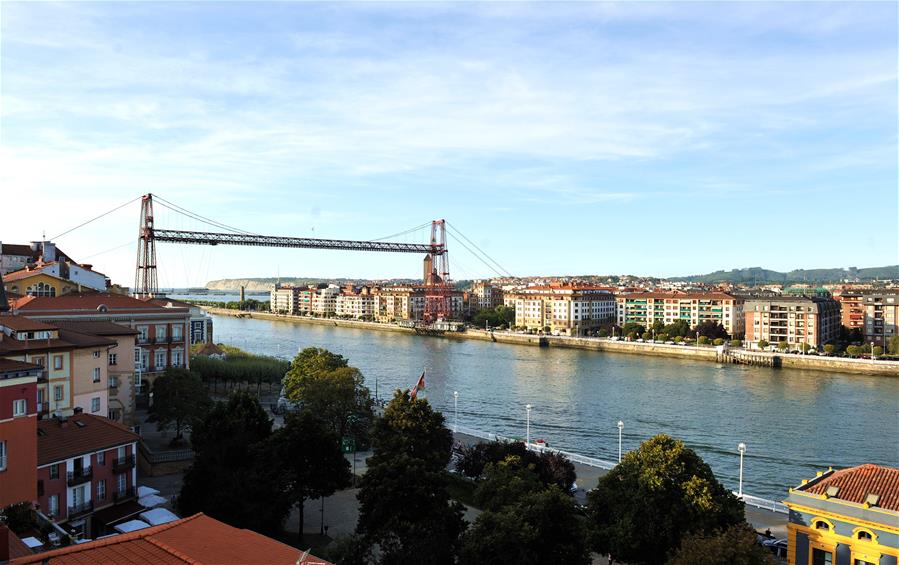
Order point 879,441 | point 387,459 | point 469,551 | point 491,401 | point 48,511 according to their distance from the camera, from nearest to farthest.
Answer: point 469,551
point 48,511
point 387,459
point 879,441
point 491,401

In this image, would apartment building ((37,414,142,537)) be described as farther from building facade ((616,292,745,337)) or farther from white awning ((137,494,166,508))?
building facade ((616,292,745,337))

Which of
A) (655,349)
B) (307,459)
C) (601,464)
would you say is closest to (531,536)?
(307,459)

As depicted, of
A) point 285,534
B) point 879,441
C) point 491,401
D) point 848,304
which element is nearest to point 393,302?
point 848,304

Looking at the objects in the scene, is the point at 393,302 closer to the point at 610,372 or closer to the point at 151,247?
the point at 151,247

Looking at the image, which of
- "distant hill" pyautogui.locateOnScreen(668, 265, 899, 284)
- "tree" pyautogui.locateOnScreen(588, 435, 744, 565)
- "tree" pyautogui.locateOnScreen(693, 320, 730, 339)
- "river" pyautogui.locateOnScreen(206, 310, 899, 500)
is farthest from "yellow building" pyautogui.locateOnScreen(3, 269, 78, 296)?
"distant hill" pyautogui.locateOnScreen(668, 265, 899, 284)

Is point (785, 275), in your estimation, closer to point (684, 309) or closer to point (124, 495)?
point (684, 309)

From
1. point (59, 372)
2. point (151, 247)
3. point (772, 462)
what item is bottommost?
point (772, 462)

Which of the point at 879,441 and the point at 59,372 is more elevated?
the point at 59,372

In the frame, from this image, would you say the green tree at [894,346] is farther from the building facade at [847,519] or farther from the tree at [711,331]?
the building facade at [847,519]
